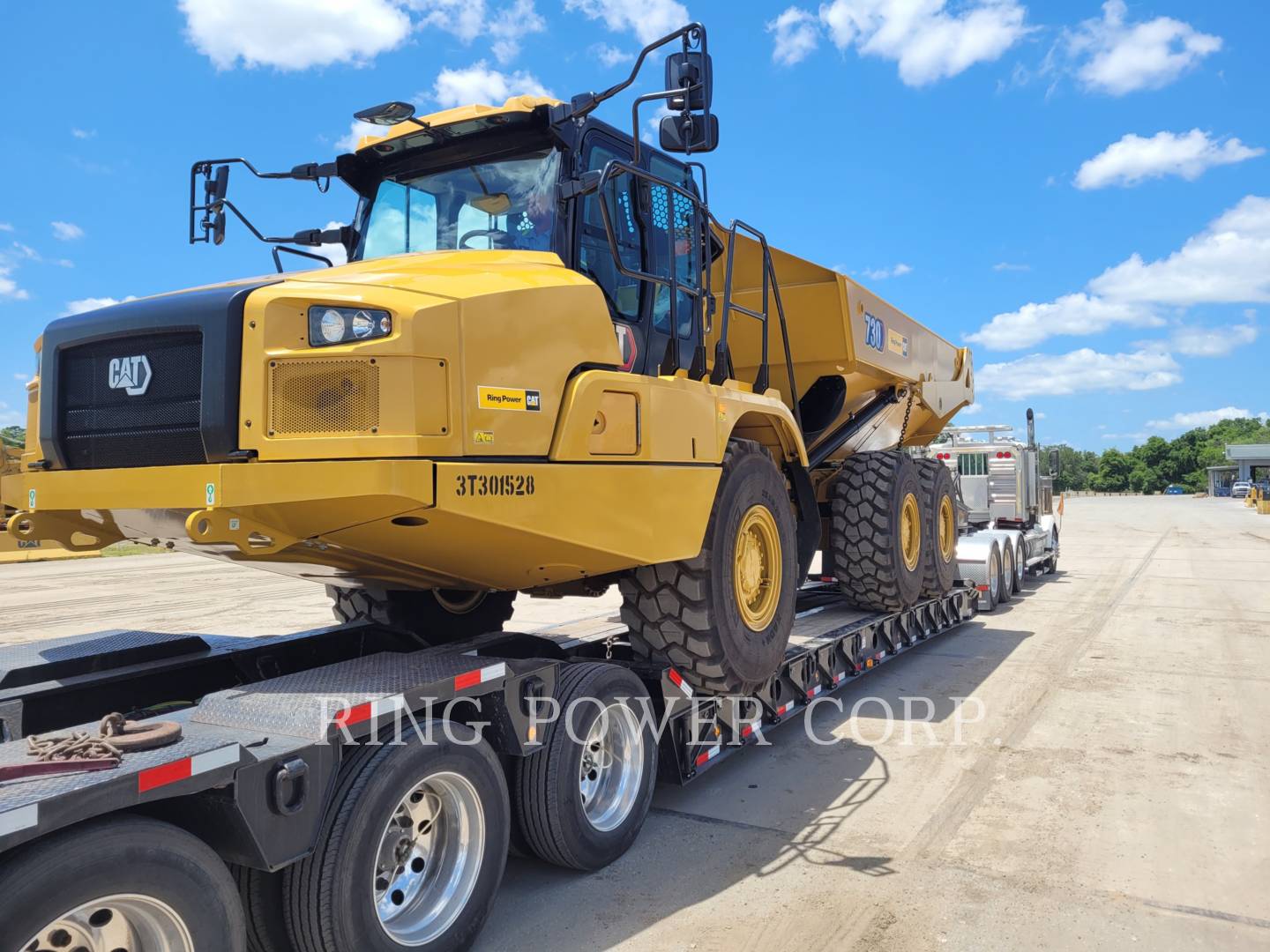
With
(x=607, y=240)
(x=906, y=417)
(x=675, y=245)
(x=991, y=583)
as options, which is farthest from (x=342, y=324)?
(x=991, y=583)

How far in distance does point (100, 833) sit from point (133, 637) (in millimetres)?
2476

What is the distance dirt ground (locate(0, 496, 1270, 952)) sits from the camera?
3.83m

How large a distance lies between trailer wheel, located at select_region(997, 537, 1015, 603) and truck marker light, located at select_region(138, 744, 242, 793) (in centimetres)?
1221

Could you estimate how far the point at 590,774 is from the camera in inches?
177

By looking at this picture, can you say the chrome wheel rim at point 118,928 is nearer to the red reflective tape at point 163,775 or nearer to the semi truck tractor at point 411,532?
the semi truck tractor at point 411,532

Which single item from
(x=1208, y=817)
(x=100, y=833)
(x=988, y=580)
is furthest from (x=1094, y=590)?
(x=100, y=833)

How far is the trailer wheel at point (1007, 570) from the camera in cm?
1344

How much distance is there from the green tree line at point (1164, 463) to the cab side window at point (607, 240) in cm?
11649

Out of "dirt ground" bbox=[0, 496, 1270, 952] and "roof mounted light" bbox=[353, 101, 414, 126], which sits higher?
"roof mounted light" bbox=[353, 101, 414, 126]

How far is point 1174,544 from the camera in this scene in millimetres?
24109

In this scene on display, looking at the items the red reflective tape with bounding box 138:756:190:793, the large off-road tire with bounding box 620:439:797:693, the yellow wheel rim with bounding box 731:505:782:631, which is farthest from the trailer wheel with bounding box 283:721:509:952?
the yellow wheel rim with bounding box 731:505:782:631

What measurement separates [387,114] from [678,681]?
119 inches

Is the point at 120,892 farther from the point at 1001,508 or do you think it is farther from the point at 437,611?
the point at 1001,508

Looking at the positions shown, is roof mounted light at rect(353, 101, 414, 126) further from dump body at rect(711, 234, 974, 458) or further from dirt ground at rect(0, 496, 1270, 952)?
dirt ground at rect(0, 496, 1270, 952)
